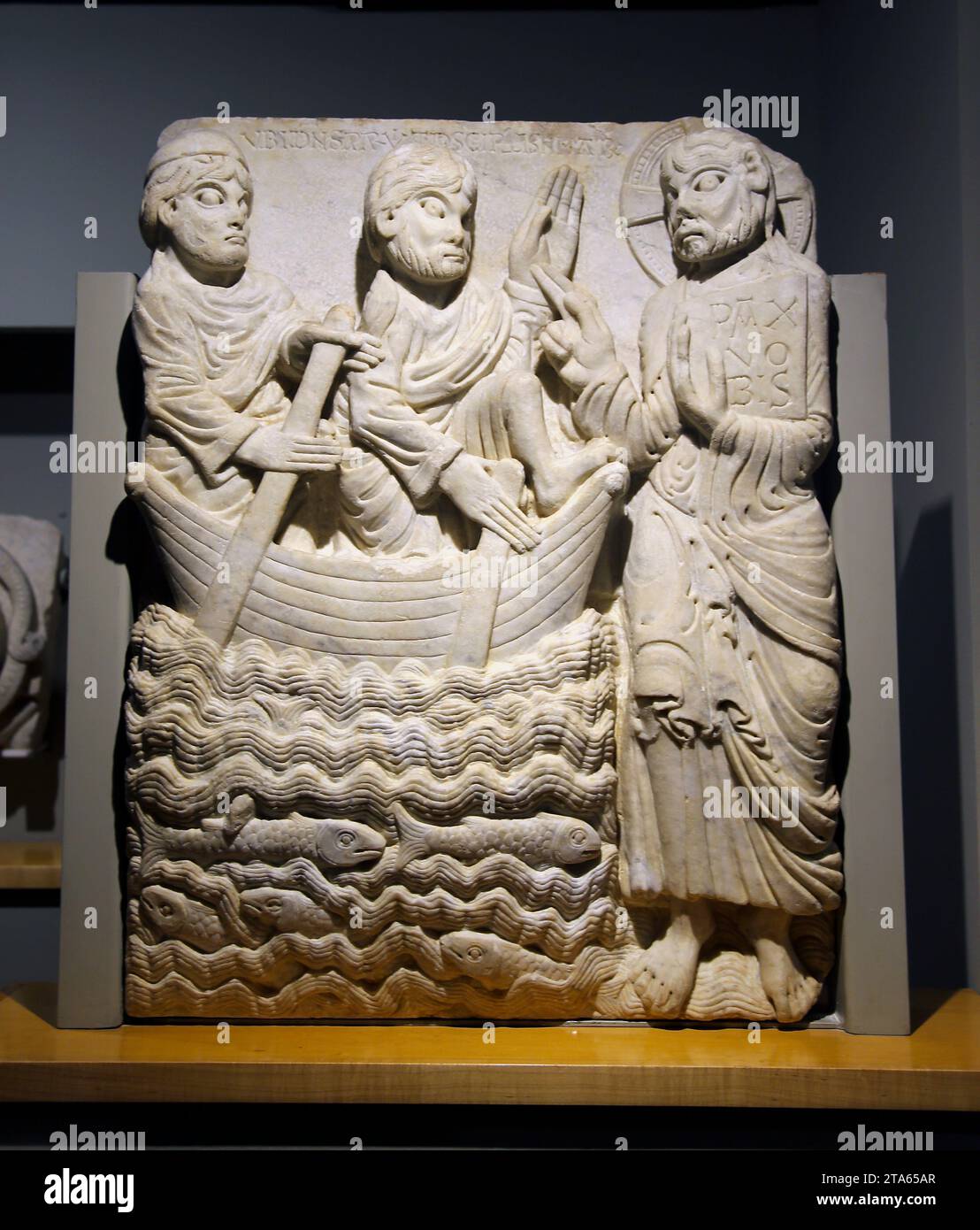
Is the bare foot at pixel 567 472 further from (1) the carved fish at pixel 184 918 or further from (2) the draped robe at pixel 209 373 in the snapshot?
(1) the carved fish at pixel 184 918

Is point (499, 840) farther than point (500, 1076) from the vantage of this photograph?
Yes

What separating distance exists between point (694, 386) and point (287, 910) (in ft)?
6.04

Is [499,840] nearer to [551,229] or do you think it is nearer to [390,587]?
[390,587]

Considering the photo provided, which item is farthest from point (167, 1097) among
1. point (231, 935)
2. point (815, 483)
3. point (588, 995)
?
point (815, 483)

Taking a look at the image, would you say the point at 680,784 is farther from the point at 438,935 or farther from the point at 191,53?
the point at 191,53

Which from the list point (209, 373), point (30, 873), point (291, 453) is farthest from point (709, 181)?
point (30, 873)

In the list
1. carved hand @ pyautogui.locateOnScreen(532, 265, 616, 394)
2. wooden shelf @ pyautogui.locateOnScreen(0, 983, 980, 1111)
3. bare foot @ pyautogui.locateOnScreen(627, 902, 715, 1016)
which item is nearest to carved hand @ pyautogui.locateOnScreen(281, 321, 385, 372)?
carved hand @ pyautogui.locateOnScreen(532, 265, 616, 394)

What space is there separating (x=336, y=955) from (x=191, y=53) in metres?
3.32

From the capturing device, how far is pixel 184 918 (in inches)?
142

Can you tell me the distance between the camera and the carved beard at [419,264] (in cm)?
377

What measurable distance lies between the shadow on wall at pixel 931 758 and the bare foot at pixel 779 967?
80 cm

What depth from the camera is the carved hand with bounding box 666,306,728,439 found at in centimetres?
372

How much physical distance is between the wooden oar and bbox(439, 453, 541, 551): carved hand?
0.43 m

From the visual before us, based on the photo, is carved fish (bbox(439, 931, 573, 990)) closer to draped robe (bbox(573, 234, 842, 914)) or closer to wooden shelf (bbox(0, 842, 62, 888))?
draped robe (bbox(573, 234, 842, 914))
